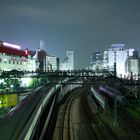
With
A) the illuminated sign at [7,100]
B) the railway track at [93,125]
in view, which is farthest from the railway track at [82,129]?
the illuminated sign at [7,100]

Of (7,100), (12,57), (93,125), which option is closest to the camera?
(93,125)

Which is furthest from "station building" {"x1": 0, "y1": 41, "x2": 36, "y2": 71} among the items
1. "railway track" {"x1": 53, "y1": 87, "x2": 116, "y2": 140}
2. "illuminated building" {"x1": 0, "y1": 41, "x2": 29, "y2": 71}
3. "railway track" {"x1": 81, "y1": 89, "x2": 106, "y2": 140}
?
"railway track" {"x1": 53, "y1": 87, "x2": 116, "y2": 140}

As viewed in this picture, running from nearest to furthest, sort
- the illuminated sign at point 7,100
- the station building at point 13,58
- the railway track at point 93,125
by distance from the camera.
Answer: the railway track at point 93,125 → the illuminated sign at point 7,100 → the station building at point 13,58

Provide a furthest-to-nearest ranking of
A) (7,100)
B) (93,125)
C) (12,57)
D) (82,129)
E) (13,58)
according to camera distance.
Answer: (13,58) < (12,57) < (7,100) < (93,125) < (82,129)

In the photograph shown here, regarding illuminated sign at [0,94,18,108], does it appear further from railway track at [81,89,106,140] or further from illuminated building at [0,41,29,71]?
illuminated building at [0,41,29,71]

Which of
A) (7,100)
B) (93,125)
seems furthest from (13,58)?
(93,125)

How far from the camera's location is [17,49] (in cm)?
10175

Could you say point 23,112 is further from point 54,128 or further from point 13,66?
point 13,66

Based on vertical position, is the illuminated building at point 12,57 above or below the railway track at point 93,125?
above

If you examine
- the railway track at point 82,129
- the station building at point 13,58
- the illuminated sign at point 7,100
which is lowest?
the railway track at point 82,129

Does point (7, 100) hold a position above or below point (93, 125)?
Answer: above

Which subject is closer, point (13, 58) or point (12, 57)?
point (12, 57)

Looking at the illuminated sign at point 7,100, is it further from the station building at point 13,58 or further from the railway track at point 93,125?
the station building at point 13,58

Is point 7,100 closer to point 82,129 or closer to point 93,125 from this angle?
point 93,125
